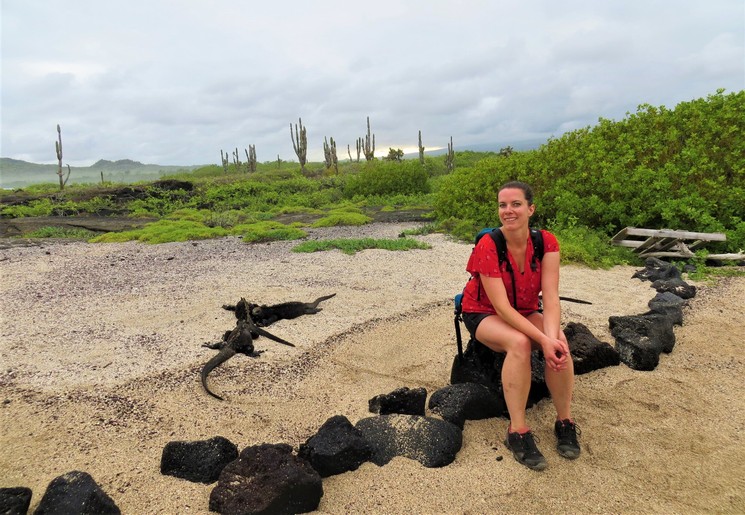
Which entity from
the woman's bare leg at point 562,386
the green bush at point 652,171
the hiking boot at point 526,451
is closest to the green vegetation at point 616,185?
the green bush at point 652,171

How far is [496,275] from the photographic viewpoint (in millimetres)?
3047

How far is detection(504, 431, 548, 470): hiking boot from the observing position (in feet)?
9.05

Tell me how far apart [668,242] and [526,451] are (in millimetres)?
7317

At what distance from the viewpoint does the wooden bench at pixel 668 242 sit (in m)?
7.65

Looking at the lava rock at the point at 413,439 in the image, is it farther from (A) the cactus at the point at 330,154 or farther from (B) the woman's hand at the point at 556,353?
(A) the cactus at the point at 330,154

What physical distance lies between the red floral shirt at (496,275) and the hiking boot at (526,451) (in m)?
0.82

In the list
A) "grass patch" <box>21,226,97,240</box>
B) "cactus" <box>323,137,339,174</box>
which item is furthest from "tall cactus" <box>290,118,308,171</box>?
"grass patch" <box>21,226,97,240</box>

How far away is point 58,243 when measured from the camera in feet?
42.2

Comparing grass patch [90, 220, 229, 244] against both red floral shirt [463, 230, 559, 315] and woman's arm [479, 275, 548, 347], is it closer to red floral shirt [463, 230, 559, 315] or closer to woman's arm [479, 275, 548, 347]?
red floral shirt [463, 230, 559, 315]

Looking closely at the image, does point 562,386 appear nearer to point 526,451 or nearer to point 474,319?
point 526,451

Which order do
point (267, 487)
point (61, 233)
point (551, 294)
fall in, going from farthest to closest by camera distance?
1. point (61, 233)
2. point (551, 294)
3. point (267, 487)

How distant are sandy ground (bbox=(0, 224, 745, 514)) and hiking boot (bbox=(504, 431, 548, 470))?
48 millimetres

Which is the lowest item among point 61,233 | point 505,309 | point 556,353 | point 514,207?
point 556,353

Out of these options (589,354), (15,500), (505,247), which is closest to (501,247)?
(505,247)
